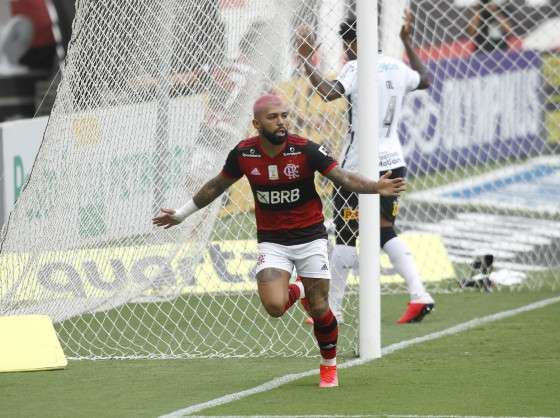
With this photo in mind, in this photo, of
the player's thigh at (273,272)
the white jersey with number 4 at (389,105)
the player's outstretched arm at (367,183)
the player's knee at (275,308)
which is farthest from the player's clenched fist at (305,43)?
the player's knee at (275,308)

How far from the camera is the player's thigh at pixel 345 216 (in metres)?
10.1

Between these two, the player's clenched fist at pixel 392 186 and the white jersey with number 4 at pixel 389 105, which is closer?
the player's clenched fist at pixel 392 186

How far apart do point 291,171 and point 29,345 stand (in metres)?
2.36

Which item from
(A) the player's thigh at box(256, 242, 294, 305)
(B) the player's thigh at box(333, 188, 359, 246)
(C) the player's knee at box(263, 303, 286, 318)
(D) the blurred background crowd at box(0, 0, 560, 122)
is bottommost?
(C) the player's knee at box(263, 303, 286, 318)

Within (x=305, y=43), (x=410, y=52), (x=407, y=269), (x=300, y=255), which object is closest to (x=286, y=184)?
(x=300, y=255)

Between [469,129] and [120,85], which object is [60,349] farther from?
[469,129]

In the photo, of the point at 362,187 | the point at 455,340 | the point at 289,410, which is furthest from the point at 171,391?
the point at 455,340

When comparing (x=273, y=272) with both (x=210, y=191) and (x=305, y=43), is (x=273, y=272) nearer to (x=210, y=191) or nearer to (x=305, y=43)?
(x=210, y=191)

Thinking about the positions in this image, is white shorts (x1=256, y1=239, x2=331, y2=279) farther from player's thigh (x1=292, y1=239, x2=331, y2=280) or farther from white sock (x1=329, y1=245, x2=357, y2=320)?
white sock (x1=329, y1=245, x2=357, y2=320)

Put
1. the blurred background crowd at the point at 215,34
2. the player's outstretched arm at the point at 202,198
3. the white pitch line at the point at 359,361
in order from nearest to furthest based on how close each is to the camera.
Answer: the white pitch line at the point at 359,361
the player's outstretched arm at the point at 202,198
the blurred background crowd at the point at 215,34

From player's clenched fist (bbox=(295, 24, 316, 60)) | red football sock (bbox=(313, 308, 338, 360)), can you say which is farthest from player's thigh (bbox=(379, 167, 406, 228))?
red football sock (bbox=(313, 308, 338, 360))

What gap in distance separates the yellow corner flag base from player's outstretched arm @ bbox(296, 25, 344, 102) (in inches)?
95.9

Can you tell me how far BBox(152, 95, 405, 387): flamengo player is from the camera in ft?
26.6

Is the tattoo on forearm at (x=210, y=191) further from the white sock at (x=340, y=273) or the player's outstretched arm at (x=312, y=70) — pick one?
the white sock at (x=340, y=273)
